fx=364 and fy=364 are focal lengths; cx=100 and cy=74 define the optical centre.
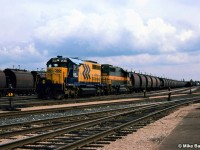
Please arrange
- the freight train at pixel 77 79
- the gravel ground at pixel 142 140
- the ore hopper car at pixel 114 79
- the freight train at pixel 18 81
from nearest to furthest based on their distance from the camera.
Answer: the gravel ground at pixel 142 140, the freight train at pixel 77 79, the freight train at pixel 18 81, the ore hopper car at pixel 114 79

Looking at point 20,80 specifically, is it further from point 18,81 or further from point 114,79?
point 114,79

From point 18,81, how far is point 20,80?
1.05 ft

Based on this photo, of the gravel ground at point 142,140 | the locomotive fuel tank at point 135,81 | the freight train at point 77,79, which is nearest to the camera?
the gravel ground at point 142,140

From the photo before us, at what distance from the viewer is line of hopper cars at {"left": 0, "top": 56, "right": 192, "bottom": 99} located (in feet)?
112

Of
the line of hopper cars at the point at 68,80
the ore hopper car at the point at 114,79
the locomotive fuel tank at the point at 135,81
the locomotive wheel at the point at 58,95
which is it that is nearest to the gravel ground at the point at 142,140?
the line of hopper cars at the point at 68,80

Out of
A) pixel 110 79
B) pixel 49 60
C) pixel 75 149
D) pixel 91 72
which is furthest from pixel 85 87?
pixel 75 149

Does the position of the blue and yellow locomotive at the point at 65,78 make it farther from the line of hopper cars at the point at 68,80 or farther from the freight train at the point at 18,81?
the freight train at the point at 18,81

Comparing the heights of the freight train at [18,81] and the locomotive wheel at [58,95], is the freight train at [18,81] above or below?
above

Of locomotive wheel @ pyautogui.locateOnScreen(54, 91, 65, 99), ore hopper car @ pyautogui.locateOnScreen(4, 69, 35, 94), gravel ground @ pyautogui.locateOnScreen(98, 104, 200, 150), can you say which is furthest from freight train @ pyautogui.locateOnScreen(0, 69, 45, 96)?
gravel ground @ pyautogui.locateOnScreen(98, 104, 200, 150)

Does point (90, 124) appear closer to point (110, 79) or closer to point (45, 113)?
point (45, 113)

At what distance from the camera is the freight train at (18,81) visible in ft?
123

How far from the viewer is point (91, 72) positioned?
133ft

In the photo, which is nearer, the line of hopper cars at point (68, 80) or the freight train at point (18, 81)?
the line of hopper cars at point (68, 80)

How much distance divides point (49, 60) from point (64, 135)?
24.1 metres
